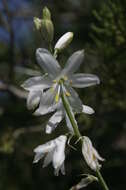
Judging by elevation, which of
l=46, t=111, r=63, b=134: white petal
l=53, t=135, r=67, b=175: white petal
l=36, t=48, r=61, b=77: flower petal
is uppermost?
l=36, t=48, r=61, b=77: flower petal

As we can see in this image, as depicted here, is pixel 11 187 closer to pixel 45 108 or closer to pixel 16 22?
pixel 16 22

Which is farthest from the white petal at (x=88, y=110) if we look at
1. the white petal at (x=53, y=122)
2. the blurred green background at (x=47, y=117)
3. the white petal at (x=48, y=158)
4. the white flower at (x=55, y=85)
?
the blurred green background at (x=47, y=117)

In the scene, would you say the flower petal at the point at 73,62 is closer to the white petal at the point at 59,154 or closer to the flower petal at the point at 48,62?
the flower petal at the point at 48,62

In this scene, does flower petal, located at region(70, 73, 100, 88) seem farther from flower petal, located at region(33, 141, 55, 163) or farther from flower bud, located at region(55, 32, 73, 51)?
flower petal, located at region(33, 141, 55, 163)

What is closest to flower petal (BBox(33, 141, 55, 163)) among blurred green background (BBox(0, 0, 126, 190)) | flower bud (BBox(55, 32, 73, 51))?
flower bud (BBox(55, 32, 73, 51))

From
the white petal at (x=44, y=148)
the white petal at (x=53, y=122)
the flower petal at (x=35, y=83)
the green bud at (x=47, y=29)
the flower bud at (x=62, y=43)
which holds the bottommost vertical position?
the white petal at (x=44, y=148)

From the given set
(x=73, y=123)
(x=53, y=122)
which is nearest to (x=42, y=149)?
(x=53, y=122)
